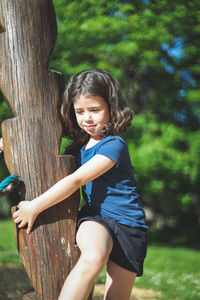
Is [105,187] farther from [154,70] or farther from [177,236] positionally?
[177,236]

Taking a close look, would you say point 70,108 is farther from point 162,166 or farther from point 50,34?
point 162,166

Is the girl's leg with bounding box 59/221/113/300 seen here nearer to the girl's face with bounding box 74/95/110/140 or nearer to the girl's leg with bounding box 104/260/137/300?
the girl's leg with bounding box 104/260/137/300

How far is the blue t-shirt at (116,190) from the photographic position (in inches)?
76.1

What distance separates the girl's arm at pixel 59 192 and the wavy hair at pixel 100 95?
10.7 inches

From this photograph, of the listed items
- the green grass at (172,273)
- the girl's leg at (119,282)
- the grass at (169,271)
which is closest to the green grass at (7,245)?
the grass at (169,271)

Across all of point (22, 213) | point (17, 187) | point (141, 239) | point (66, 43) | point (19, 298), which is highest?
point (66, 43)

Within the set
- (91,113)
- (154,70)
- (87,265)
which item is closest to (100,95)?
(91,113)

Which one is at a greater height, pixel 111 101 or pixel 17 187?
pixel 111 101

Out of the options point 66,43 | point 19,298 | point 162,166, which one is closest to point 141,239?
point 19,298

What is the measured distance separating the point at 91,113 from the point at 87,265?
0.87 meters

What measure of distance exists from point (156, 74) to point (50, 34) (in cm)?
654

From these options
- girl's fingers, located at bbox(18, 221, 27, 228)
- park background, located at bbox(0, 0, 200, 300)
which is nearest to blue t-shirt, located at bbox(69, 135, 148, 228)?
girl's fingers, located at bbox(18, 221, 27, 228)

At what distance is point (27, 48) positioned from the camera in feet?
6.19

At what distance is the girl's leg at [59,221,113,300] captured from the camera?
1.62 meters
